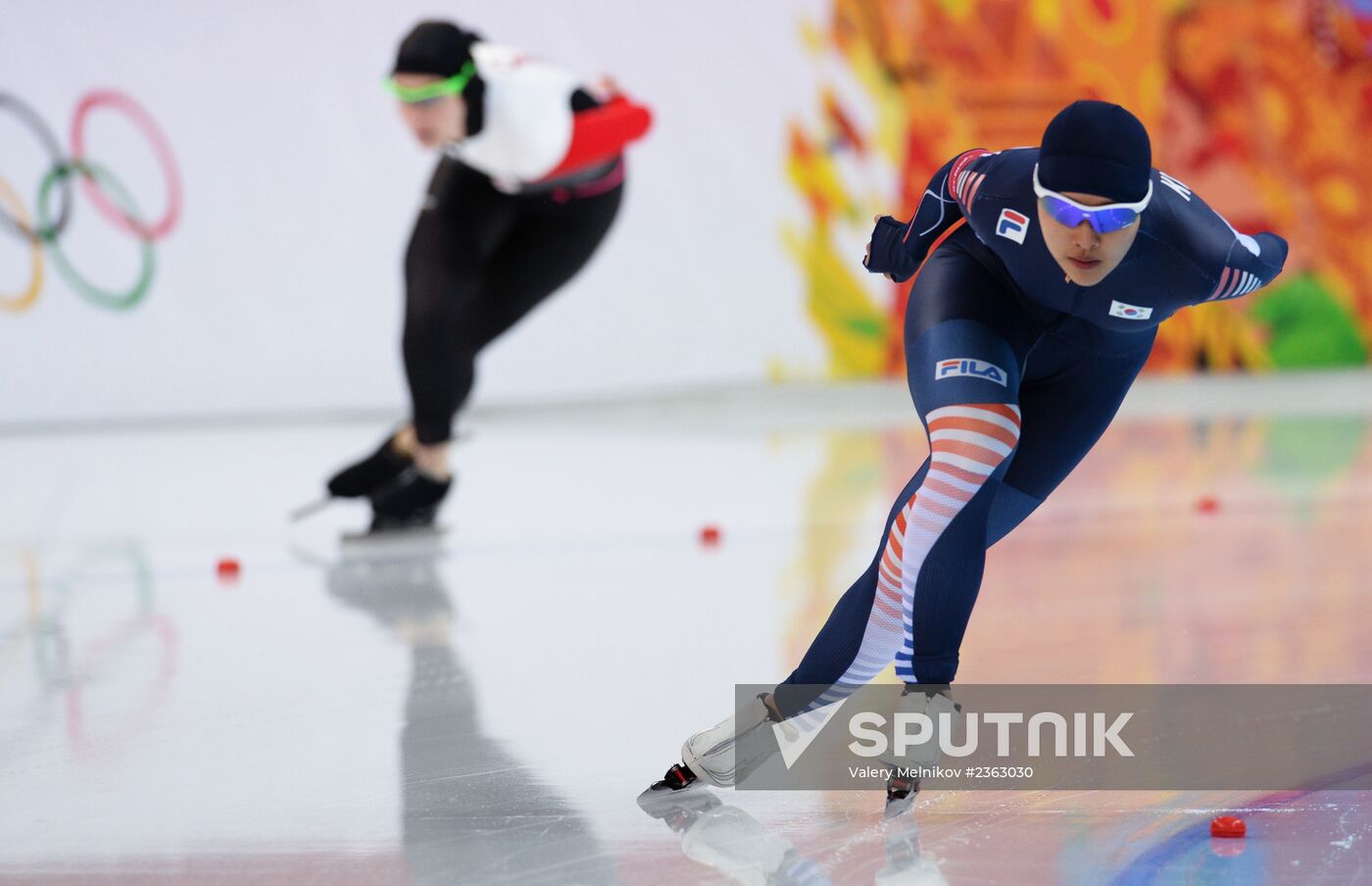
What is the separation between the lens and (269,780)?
234cm

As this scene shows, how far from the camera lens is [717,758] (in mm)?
2225

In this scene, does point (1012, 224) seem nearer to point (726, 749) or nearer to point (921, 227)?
point (921, 227)

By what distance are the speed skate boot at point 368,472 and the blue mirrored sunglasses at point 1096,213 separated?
3212mm

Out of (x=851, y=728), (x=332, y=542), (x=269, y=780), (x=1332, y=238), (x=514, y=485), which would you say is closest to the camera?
(x=269, y=780)

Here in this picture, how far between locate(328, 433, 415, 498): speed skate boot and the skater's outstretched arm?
274cm

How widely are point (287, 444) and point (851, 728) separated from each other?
5458 mm

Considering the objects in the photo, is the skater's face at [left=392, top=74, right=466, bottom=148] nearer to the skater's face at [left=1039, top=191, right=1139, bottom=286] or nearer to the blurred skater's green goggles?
the blurred skater's green goggles

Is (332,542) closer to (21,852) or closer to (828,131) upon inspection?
(21,852)

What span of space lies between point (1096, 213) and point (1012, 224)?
0.21 meters

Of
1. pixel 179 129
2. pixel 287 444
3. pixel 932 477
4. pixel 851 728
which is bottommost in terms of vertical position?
pixel 287 444

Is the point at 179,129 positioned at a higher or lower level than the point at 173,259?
higher

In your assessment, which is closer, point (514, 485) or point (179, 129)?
point (514, 485)

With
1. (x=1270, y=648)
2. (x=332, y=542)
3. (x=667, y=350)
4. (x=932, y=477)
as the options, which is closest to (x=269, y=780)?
(x=932, y=477)

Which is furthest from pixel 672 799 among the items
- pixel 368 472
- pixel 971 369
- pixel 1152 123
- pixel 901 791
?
pixel 1152 123
